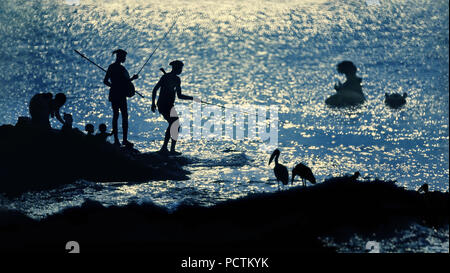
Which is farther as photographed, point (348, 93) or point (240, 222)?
point (348, 93)

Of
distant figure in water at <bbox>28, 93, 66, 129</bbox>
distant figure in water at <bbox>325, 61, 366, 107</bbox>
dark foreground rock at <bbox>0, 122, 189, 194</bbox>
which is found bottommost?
dark foreground rock at <bbox>0, 122, 189, 194</bbox>

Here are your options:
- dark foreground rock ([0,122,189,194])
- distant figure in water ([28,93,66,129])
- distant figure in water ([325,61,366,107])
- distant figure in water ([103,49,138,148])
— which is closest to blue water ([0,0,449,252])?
dark foreground rock ([0,122,189,194])

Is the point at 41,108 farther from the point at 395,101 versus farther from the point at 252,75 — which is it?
the point at 252,75

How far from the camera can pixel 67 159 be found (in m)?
21.0

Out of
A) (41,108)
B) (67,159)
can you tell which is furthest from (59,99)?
(67,159)

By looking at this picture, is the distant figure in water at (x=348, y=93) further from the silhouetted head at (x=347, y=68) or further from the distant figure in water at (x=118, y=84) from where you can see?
the distant figure in water at (x=118, y=84)

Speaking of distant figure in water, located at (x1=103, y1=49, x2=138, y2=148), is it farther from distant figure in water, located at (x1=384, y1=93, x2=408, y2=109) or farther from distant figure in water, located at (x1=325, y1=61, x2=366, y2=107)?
distant figure in water, located at (x1=384, y1=93, x2=408, y2=109)

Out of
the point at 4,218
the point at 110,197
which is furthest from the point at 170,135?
the point at 4,218

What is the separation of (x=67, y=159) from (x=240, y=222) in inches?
294

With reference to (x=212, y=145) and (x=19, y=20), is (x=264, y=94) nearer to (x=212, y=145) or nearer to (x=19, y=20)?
(x=212, y=145)

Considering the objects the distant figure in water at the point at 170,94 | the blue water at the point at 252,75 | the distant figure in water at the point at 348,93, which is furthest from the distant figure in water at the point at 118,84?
the distant figure in water at the point at 348,93

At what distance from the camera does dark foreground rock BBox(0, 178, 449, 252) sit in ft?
46.8

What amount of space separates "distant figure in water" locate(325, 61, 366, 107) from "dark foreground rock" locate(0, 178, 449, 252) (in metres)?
22.2

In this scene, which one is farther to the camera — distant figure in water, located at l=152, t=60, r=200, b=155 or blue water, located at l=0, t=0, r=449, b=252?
blue water, located at l=0, t=0, r=449, b=252
